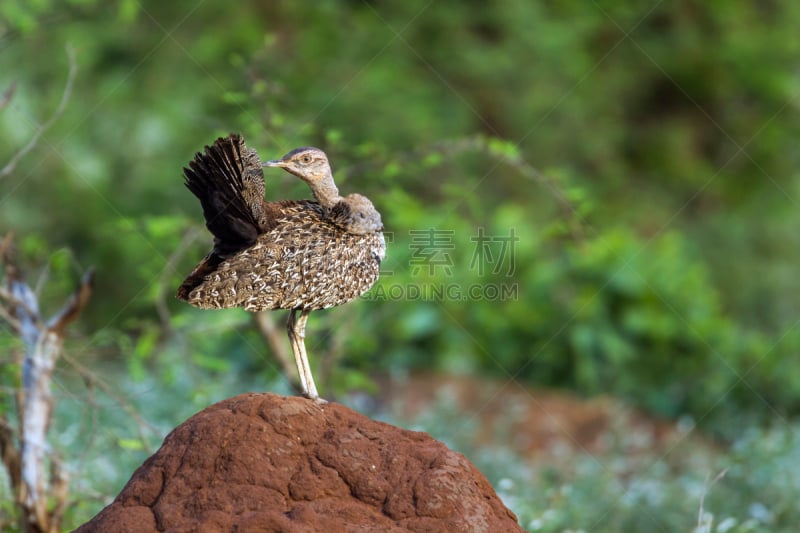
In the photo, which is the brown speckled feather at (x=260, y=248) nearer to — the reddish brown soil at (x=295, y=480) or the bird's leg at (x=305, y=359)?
the bird's leg at (x=305, y=359)

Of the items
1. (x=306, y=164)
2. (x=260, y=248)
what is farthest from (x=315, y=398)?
(x=306, y=164)

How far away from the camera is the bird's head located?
4418 millimetres

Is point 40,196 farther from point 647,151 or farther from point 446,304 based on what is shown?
point 647,151

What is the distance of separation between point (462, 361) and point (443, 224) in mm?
1572

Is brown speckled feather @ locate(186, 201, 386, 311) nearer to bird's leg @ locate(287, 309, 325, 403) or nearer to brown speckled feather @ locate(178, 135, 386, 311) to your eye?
brown speckled feather @ locate(178, 135, 386, 311)

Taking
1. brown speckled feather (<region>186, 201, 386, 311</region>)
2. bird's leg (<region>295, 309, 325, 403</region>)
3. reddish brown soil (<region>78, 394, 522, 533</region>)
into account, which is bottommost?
reddish brown soil (<region>78, 394, 522, 533</region>)

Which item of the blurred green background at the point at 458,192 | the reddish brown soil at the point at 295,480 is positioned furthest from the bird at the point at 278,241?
the blurred green background at the point at 458,192

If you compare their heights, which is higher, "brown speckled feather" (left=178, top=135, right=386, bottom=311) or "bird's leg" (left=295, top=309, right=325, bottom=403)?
"brown speckled feather" (left=178, top=135, right=386, bottom=311)

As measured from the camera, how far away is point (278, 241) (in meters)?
4.40

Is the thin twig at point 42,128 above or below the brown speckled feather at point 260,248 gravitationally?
above

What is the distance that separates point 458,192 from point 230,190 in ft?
9.55

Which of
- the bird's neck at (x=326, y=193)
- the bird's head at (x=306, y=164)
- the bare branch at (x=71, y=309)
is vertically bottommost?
the bird's neck at (x=326, y=193)

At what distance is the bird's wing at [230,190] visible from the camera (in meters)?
4.12

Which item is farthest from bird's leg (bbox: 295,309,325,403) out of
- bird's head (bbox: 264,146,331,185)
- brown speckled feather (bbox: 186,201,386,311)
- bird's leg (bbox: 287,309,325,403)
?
bird's head (bbox: 264,146,331,185)
